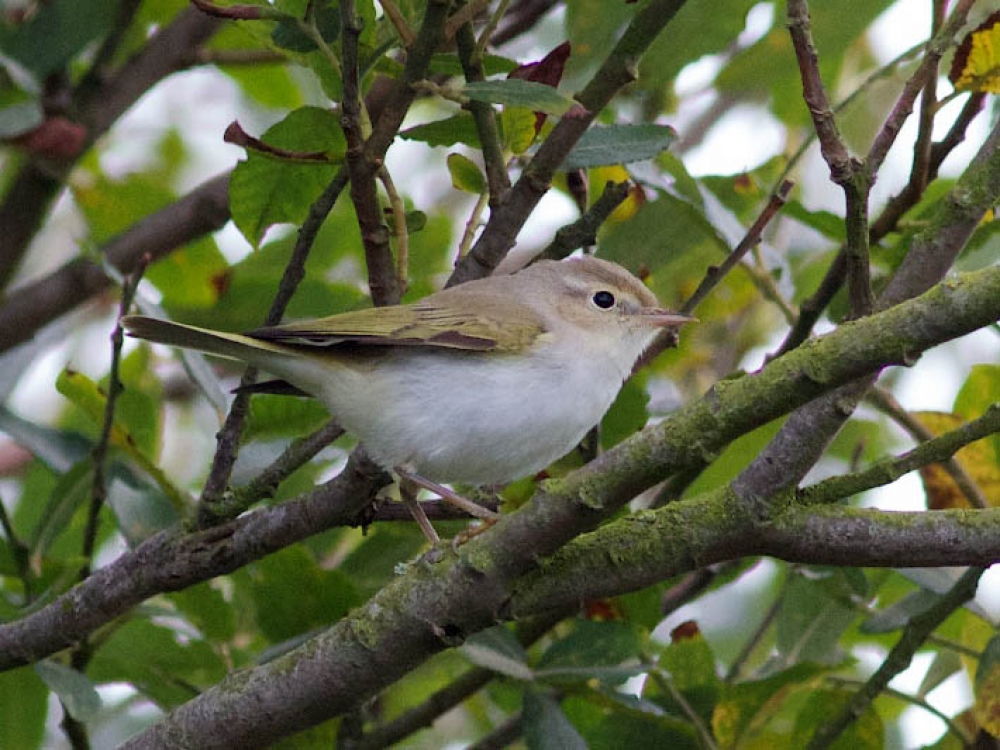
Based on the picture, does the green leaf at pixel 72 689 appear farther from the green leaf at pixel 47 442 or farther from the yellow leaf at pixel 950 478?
the yellow leaf at pixel 950 478

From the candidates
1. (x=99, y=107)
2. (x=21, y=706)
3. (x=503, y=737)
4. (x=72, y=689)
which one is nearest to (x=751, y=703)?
(x=503, y=737)

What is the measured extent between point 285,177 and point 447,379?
57 cm

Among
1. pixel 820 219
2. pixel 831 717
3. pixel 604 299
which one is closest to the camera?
pixel 831 717

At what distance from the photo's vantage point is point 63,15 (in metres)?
3.61

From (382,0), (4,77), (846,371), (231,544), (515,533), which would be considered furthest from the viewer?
(4,77)

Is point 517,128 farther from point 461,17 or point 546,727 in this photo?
point 546,727

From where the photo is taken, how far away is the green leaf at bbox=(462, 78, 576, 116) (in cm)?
209

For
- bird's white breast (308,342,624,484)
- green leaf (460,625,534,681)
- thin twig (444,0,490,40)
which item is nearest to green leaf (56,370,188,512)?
bird's white breast (308,342,624,484)

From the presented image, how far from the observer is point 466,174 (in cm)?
294

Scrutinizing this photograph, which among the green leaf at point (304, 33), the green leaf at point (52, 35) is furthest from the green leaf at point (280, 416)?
the green leaf at point (52, 35)

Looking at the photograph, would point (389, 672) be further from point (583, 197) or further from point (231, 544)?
point (583, 197)

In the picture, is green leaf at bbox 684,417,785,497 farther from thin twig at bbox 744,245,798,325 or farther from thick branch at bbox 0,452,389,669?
thick branch at bbox 0,452,389,669

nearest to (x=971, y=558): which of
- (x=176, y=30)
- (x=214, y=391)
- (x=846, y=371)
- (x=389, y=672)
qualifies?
(x=846, y=371)

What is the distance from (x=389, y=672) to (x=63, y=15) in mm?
2288
